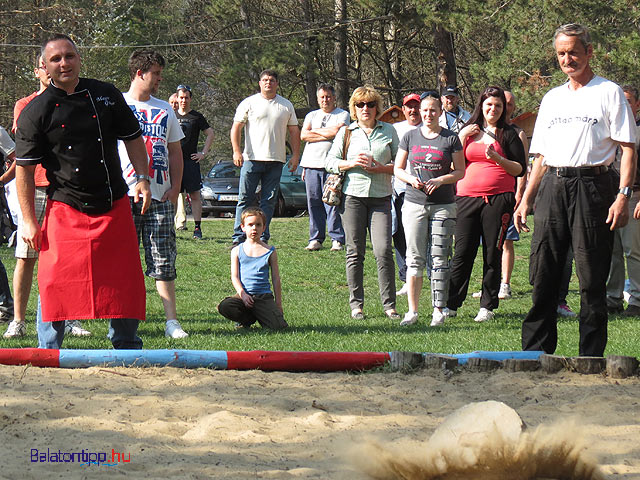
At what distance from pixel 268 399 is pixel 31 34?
29215 millimetres

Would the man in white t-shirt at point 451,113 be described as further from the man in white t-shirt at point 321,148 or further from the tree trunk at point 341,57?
the tree trunk at point 341,57

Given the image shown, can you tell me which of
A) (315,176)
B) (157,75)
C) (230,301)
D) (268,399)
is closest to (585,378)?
(268,399)

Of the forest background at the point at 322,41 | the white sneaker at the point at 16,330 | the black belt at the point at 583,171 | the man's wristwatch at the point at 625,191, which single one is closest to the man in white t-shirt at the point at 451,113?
the black belt at the point at 583,171

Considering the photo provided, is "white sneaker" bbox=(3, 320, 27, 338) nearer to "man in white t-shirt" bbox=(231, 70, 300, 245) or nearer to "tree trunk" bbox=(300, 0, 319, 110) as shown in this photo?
"man in white t-shirt" bbox=(231, 70, 300, 245)

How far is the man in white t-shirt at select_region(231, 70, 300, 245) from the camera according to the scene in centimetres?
1212

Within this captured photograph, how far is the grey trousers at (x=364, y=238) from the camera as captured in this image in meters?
8.75

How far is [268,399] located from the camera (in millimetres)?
5242

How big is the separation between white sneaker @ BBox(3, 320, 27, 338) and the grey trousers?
9.78 ft

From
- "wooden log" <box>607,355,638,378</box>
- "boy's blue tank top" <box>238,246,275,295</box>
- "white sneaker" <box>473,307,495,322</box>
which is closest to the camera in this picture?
"wooden log" <box>607,355,638,378</box>

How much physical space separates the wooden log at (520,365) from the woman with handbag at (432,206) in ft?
7.34

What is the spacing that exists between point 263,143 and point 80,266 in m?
6.35

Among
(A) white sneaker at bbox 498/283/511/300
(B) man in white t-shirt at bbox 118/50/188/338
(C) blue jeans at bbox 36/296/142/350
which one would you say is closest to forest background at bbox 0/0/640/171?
(A) white sneaker at bbox 498/283/511/300

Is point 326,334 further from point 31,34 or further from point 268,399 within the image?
point 31,34

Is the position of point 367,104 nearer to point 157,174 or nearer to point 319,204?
point 157,174
